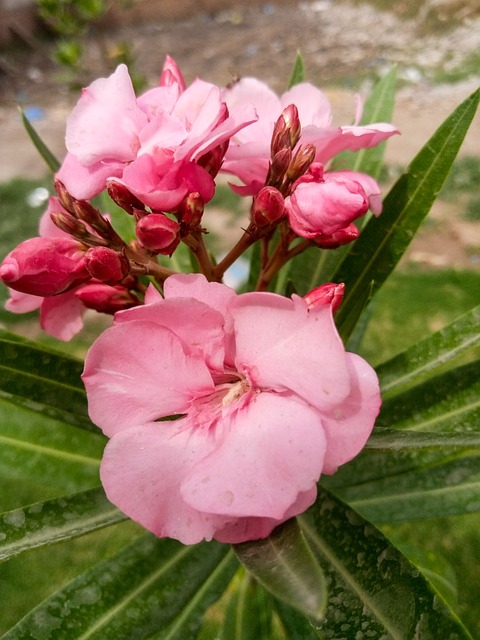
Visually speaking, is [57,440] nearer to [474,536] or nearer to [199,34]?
[474,536]

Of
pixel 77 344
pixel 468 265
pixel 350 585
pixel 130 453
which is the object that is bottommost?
pixel 77 344

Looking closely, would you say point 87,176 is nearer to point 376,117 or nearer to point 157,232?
point 157,232

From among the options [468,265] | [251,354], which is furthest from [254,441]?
[468,265]

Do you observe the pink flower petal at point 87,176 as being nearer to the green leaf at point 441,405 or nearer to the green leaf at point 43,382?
the green leaf at point 43,382

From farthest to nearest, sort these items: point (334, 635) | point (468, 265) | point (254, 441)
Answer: point (468, 265), point (334, 635), point (254, 441)

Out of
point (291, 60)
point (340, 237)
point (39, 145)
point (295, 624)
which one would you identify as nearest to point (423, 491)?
point (295, 624)

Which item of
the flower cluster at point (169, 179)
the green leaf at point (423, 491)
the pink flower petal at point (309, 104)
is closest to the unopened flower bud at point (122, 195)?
the flower cluster at point (169, 179)
